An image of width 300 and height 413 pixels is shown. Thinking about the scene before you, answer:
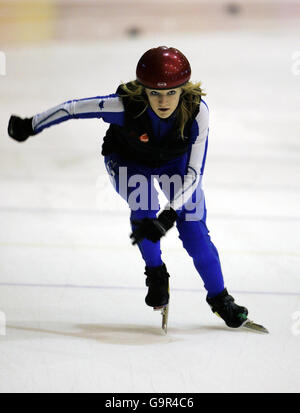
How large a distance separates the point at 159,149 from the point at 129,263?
4.21 feet

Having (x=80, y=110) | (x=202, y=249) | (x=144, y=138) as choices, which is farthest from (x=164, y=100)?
(x=202, y=249)

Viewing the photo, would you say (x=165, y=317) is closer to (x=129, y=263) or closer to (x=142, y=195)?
(x=142, y=195)

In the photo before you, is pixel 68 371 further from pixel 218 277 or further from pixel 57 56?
pixel 57 56

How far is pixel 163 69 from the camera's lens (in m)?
2.79

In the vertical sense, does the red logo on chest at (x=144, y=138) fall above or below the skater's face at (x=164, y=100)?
below

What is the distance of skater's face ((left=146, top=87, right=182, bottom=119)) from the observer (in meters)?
2.87

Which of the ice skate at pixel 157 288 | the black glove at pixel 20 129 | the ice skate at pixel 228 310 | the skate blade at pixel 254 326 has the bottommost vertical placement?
the skate blade at pixel 254 326

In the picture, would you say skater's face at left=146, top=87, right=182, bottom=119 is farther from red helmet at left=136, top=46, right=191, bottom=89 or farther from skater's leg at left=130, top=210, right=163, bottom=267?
skater's leg at left=130, top=210, right=163, bottom=267

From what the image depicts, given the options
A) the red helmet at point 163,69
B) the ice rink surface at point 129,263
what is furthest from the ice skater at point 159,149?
the ice rink surface at point 129,263

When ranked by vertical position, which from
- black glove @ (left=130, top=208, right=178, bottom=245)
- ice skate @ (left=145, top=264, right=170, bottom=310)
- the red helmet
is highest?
the red helmet

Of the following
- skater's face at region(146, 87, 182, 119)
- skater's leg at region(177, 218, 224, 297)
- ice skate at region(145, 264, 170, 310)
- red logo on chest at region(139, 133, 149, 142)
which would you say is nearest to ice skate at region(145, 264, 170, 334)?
ice skate at region(145, 264, 170, 310)

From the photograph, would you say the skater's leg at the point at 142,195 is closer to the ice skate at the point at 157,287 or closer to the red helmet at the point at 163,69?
the ice skate at the point at 157,287

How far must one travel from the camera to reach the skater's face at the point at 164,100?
287 centimetres
